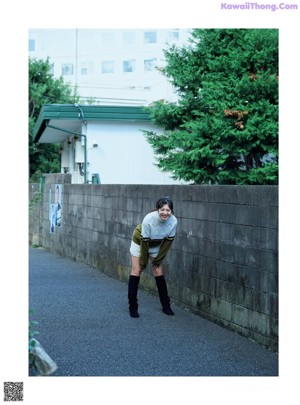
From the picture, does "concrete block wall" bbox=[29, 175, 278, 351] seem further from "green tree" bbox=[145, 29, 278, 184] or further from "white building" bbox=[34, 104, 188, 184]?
"white building" bbox=[34, 104, 188, 184]

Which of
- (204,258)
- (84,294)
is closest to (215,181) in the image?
(84,294)

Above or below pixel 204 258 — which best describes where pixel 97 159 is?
above

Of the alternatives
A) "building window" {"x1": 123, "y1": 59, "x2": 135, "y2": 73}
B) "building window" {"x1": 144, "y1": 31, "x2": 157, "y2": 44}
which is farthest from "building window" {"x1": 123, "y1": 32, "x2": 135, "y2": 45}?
"building window" {"x1": 123, "y1": 59, "x2": 135, "y2": 73}

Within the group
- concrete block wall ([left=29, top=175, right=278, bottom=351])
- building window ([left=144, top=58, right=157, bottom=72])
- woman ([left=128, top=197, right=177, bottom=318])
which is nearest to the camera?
concrete block wall ([left=29, top=175, right=278, bottom=351])

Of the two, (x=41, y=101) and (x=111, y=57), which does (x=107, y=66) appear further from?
(x=41, y=101)

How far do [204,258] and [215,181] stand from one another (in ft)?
26.7

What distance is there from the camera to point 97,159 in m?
19.4

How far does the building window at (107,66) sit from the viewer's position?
5409cm

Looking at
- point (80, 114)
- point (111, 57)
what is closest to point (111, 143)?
point (80, 114)

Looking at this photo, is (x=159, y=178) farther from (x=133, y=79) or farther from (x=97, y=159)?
(x=133, y=79)

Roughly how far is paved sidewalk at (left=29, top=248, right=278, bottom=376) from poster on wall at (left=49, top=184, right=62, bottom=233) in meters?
6.46

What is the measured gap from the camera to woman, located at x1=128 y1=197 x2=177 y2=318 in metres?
8.01
